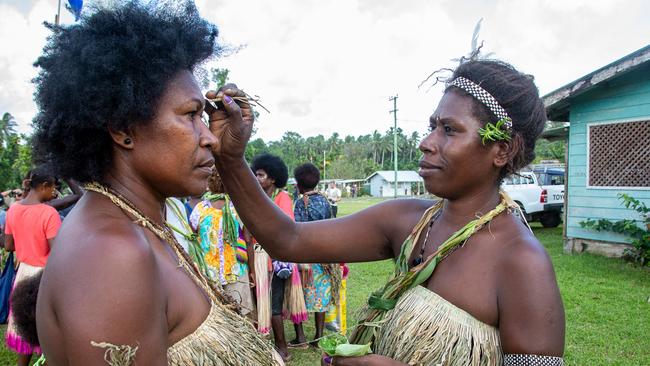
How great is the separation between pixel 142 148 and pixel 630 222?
10.1m

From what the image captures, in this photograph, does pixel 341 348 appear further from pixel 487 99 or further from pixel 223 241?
pixel 223 241

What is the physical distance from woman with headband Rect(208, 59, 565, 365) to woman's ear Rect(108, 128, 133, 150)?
0.35 metres

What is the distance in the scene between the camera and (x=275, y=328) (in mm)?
5598

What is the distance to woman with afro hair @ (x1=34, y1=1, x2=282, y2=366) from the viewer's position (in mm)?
1321

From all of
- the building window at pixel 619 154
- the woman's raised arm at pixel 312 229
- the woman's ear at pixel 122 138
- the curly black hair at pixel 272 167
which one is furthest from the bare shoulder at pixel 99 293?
the building window at pixel 619 154

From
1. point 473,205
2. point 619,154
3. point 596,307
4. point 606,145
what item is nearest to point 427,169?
point 473,205

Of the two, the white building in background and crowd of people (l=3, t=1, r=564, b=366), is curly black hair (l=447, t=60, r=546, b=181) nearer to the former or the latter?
crowd of people (l=3, t=1, r=564, b=366)

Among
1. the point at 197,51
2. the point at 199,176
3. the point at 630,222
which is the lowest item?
the point at 630,222

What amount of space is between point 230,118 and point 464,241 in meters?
1.19

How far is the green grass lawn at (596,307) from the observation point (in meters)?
5.30

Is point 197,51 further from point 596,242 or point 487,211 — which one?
point 596,242

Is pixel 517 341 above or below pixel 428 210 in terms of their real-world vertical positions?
below

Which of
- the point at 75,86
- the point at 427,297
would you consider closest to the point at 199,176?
the point at 75,86

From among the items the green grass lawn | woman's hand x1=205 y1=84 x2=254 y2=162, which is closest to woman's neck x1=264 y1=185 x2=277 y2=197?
the green grass lawn
